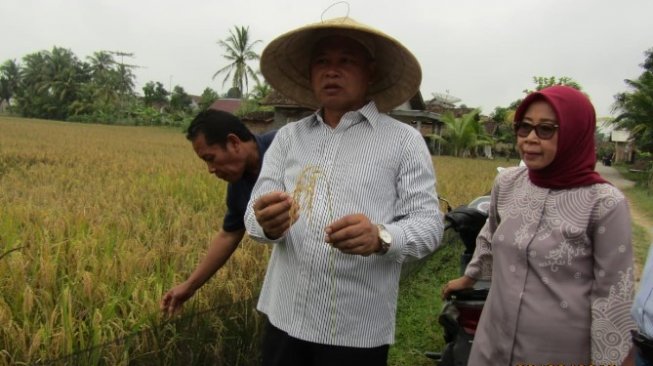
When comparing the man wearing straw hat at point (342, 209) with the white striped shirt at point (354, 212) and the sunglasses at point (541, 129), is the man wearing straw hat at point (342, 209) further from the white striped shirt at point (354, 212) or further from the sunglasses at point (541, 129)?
the sunglasses at point (541, 129)

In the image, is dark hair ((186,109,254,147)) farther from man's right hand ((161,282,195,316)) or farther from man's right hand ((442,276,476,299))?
man's right hand ((442,276,476,299))

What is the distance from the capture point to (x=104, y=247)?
9.92 feet

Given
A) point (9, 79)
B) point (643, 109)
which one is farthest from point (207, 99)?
point (9, 79)

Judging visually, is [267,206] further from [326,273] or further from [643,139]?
→ [643,139]

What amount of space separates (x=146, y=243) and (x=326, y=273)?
228 cm

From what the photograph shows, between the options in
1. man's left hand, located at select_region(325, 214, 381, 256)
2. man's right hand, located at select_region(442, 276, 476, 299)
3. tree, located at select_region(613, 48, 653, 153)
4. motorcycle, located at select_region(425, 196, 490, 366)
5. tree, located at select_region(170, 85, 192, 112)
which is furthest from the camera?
tree, located at select_region(170, 85, 192, 112)

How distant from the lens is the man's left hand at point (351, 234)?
1133mm

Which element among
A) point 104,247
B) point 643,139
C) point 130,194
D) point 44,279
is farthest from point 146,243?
point 643,139

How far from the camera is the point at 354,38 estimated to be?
4.80ft

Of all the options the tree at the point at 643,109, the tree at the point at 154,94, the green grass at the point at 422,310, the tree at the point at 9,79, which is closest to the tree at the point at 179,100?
the tree at the point at 154,94

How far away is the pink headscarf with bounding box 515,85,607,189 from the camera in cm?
142

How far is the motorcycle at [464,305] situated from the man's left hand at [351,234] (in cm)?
93

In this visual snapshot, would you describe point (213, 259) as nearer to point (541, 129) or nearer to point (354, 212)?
point (354, 212)

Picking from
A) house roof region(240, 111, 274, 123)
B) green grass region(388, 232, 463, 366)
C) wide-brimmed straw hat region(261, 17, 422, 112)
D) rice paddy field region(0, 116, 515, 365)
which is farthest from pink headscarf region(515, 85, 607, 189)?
house roof region(240, 111, 274, 123)
